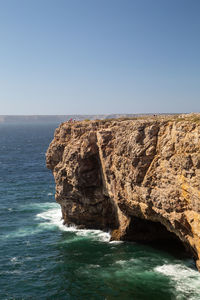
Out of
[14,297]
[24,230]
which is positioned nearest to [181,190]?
[14,297]

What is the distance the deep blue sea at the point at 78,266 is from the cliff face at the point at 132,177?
3.20 metres

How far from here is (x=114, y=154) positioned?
45875 mm

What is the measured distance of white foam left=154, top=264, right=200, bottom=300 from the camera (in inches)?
1302

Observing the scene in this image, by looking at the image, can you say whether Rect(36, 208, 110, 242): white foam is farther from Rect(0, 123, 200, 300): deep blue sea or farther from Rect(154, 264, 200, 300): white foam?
Rect(154, 264, 200, 300): white foam

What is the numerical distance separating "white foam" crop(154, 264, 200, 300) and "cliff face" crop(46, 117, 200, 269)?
2.03 m

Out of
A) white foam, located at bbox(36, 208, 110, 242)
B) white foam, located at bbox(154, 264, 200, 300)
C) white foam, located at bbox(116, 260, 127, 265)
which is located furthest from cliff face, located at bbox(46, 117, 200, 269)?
white foam, located at bbox(116, 260, 127, 265)

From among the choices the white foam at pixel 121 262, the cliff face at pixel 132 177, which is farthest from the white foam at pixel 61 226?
the white foam at pixel 121 262

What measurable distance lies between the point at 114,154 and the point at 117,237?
12.1 meters

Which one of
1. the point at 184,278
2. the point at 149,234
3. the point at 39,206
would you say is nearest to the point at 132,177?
the point at 149,234

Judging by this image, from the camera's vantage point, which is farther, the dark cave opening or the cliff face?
the dark cave opening

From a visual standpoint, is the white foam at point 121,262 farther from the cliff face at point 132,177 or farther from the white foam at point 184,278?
the cliff face at point 132,177

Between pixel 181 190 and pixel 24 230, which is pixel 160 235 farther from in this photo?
pixel 24 230

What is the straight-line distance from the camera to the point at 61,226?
5475cm

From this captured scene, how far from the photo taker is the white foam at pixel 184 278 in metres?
33.1
